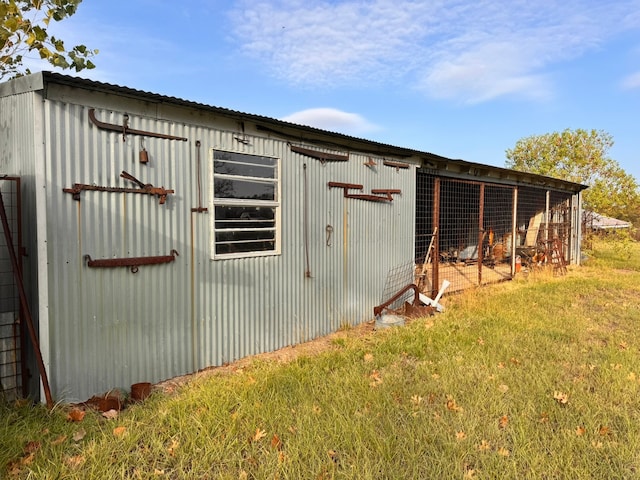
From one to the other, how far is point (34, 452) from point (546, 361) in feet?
16.3

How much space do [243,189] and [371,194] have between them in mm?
2760

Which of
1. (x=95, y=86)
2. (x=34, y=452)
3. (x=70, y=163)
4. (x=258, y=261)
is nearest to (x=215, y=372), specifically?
(x=258, y=261)

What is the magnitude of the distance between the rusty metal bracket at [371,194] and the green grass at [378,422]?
2.55 metres

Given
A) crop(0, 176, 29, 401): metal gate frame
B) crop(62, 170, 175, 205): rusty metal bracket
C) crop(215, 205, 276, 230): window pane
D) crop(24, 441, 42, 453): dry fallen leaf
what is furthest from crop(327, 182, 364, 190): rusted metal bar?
crop(24, 441, 42, 453): dry fallen leaf

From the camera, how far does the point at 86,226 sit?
12.6ft

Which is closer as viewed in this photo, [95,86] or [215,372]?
[95,86]

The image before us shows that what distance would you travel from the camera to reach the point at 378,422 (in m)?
3.30

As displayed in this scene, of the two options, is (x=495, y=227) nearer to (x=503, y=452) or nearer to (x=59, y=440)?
(x=503, y=452)

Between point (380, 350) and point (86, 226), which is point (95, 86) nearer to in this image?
point (86, 226)

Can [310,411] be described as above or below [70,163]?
below

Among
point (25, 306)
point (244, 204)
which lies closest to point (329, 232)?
point (244, 204)

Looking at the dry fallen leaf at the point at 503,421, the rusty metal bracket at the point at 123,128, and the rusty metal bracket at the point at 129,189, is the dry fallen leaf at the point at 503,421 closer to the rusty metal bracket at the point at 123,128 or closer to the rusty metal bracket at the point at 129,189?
the rusty metal bracket at the point at 129,189

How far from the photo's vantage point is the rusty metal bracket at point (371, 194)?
6.54m

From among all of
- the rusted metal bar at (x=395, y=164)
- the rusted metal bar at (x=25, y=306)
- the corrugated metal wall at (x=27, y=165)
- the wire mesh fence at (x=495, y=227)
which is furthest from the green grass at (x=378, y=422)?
the wire mesh fence at (x=495, y=227)
